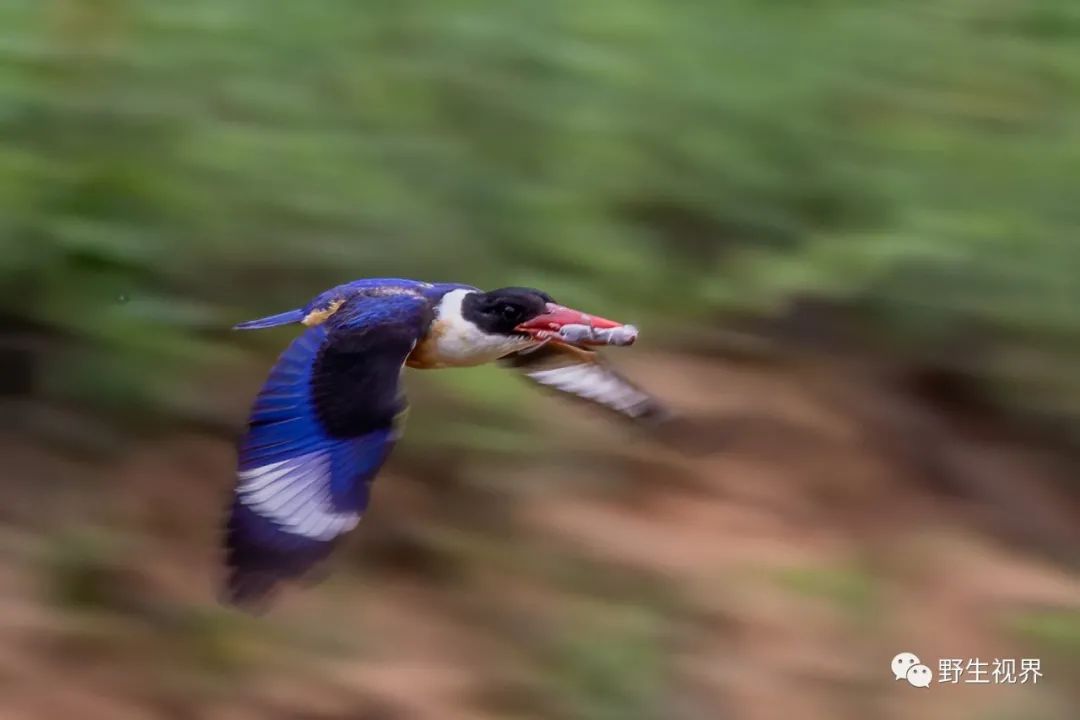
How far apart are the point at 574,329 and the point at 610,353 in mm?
882

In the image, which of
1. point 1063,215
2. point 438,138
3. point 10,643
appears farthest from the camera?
point 1063,215

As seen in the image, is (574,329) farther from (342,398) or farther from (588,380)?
(588,380)

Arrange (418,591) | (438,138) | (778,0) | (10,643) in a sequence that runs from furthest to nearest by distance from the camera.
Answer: (778,0), (438,138), (418,591), (10,643)

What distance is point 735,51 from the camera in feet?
9.53

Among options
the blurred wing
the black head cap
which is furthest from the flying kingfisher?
the blurred wing

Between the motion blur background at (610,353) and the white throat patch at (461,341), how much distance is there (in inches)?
25.7

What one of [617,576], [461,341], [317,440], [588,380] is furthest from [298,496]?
[617,576]

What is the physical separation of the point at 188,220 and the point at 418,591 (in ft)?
2.05

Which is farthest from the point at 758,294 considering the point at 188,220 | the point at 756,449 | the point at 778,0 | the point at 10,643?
the point at 10,643

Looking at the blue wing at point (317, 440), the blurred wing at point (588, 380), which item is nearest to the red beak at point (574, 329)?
the blue wing at point (317, 440)

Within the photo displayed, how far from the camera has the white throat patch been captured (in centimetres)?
144

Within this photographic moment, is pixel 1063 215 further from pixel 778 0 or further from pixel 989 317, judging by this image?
pixel 778 0

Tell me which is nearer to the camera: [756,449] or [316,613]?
[316,613]

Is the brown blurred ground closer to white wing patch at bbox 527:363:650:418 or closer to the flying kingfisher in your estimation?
white wing patch at bbox 527:363:650:418
